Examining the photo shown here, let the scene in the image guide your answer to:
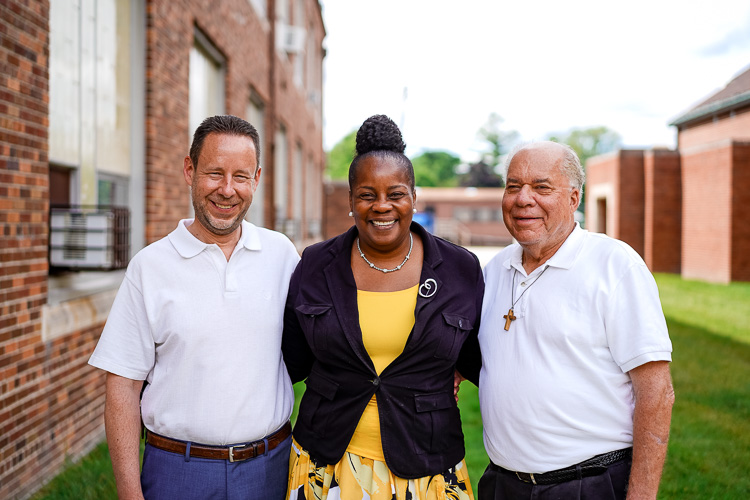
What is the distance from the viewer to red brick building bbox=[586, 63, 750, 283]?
59.2 feet

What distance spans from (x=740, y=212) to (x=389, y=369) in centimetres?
1876

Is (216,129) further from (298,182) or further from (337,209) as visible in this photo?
(337,209)

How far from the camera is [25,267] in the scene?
398cm

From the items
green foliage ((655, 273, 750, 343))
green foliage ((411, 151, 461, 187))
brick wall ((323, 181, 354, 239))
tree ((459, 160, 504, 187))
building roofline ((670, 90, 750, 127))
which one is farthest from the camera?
green foliage ((411, 151, 461, 187))

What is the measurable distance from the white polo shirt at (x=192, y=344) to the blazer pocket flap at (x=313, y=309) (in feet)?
0.54

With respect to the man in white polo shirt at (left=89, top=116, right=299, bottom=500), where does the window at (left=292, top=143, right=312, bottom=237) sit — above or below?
above

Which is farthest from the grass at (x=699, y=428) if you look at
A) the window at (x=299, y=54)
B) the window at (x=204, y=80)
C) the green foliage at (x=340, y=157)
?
the green foliage at (x=340, y=157)

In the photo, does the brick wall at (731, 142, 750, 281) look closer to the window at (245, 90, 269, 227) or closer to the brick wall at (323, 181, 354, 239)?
the window at (245, 90, 269, 227)

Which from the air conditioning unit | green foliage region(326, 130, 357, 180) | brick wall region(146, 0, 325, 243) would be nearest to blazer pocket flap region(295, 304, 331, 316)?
the air conditioning unit

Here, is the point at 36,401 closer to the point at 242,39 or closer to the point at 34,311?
the point at 34,311

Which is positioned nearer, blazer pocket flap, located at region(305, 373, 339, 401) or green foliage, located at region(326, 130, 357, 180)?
blazer pocket flap, located at region(305, 373, 339, 401)

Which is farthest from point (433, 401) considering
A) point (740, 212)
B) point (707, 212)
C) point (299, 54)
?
point (707, 212)

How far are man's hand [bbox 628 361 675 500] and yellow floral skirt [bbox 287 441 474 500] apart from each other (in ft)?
2.29

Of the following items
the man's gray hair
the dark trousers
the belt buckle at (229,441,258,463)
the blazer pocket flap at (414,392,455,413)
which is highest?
the man's gray hair
